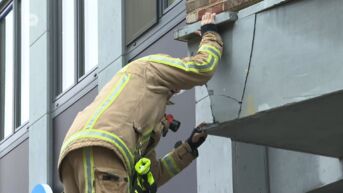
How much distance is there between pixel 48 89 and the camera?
14688mm

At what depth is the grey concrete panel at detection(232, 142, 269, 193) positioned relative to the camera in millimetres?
8656

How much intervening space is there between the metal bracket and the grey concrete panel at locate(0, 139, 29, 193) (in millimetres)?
8182

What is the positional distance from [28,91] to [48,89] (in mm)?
1343

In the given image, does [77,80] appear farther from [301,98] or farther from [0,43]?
[301,98]

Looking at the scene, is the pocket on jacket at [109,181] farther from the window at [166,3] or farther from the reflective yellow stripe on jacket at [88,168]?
the window at [166,3]

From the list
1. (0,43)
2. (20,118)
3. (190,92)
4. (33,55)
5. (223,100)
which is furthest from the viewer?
(0,43)

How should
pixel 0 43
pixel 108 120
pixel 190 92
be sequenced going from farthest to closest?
pixel 0 43 < pixel 190 92 < pixel 108 120

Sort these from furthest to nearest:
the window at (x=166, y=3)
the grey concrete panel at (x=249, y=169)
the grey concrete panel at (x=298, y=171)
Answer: the window at (x=166, y=3) → the grey concrete panel at (x=249, y=169) → the grey concrete panel at (x=298, y=171)

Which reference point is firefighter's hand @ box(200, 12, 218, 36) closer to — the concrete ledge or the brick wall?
the brick wall

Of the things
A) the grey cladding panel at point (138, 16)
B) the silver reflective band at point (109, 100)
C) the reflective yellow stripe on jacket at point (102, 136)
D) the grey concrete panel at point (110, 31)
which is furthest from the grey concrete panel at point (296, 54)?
the grey concrete panel at point (110, 31)

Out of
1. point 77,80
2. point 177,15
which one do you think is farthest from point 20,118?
point 177,15

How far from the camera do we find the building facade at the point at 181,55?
6.40m

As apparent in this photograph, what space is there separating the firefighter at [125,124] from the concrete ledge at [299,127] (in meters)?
0.59

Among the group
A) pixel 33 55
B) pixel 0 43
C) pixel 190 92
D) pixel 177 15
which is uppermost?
pixel 0 43
